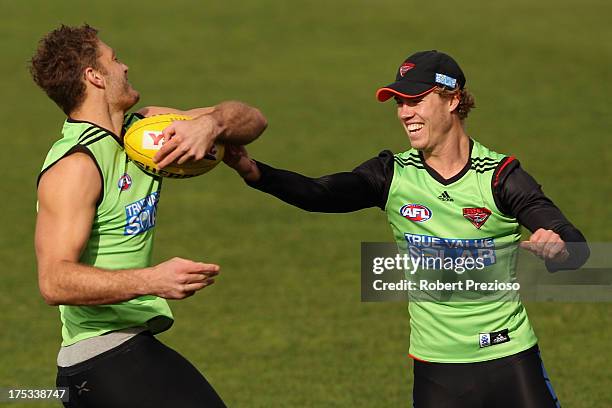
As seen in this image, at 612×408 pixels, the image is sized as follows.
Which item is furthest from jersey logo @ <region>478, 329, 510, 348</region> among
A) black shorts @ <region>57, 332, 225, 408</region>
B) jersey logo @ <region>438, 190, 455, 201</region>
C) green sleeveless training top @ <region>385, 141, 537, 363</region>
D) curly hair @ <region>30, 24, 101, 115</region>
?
curly hair @ <region>30, 24, 101, 115</region>

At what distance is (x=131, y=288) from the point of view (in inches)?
252

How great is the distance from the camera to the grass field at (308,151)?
1277 cm

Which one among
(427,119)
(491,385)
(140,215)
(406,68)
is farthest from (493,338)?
(140,215)

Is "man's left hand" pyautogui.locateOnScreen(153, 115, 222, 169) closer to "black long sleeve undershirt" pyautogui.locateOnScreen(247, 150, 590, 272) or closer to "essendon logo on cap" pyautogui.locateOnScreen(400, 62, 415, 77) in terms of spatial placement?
"black long sleeve undershirt" pyautogui.locateOnScreen(247, 150, 590, 272)

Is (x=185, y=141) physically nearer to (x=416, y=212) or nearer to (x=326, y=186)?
(x=326, y=186)

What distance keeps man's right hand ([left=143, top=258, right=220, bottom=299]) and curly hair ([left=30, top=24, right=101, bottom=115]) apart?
1.47m

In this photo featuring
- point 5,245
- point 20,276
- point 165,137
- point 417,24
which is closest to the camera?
point 165,137

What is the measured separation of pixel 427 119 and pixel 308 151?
16520mm

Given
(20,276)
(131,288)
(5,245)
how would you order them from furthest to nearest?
(5,245), (20,276), (131,288)

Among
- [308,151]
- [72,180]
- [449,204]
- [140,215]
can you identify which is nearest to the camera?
[72,180]

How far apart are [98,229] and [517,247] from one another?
2.57 meters

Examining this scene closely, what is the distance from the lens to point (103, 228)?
698 centimetres

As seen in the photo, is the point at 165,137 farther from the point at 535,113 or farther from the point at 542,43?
the point at 542,43

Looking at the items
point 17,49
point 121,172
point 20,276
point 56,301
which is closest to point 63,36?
point 121,172
